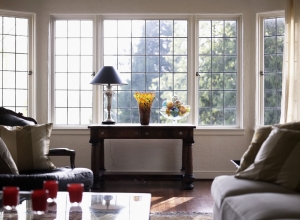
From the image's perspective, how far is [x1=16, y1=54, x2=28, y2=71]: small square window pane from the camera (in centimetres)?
580

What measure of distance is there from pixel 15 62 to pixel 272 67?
341 centimetres

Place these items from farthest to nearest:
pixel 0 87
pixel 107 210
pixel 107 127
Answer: pixel 0 87
pixel 107 127
pixel 107 210

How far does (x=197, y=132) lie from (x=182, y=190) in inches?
37.1

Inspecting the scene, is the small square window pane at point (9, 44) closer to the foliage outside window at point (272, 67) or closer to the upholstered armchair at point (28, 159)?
the upholstered armchair at point (28, 159)

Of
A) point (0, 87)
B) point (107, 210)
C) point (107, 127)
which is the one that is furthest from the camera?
point (0, 87)

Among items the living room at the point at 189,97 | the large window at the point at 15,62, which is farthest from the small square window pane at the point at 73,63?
the large window at the point at 15,62

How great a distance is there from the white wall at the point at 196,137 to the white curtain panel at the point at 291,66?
0.61 meters

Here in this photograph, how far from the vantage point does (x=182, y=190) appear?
5184 mm

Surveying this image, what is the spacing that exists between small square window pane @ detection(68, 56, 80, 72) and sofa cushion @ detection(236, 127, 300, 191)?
340 centimetres

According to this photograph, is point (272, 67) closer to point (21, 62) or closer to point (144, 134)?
point (144, 134)

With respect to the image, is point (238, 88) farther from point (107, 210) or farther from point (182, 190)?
point (107, 210)

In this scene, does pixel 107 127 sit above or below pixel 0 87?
below

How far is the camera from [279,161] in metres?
2.97

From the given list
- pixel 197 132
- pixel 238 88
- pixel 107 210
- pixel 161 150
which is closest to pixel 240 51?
pixel 238 88
